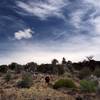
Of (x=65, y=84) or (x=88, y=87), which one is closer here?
(x=88, y=87)

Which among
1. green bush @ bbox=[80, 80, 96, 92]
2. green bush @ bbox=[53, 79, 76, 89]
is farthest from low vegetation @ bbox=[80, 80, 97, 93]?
green bush @ bbox=[53, 79, 76, 89]

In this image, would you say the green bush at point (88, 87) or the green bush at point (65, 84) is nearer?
the green bush at point (88, 87)

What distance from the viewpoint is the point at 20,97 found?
30266 mm

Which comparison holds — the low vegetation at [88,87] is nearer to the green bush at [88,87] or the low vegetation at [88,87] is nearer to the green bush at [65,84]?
the green bush at [88,87]

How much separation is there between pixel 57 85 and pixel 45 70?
2002 inches

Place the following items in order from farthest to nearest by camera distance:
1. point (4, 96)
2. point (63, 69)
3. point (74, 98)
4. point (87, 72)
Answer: point (63, 69)
point (87, 72)
point (74, 98)
point (4, 96)

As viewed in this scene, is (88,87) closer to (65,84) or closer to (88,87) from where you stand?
(88,87)

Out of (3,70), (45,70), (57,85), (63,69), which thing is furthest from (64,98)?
(3,70)

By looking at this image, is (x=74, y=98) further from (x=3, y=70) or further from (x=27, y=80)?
(x=3, y=70)

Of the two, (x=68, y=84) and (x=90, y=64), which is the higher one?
(x=90, y=64)

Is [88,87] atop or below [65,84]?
below

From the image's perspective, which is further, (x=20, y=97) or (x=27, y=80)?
(x=27, y=80)

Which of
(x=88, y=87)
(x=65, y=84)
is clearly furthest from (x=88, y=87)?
(x=65, y=84)

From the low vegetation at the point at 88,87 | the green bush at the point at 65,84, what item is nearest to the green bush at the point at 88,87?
the low vegetation at the point at 88,87
